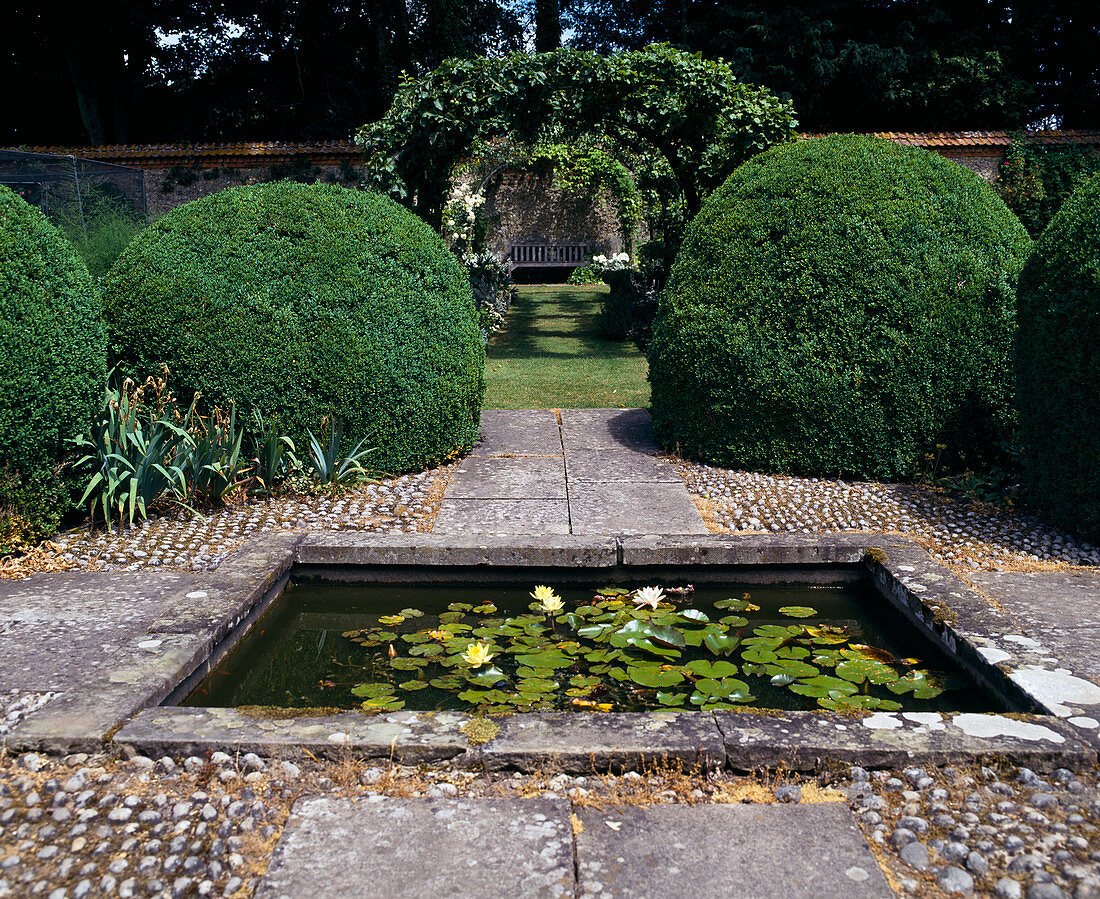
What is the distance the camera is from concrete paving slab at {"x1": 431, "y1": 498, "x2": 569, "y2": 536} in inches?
176

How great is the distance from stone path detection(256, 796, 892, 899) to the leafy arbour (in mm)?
8373

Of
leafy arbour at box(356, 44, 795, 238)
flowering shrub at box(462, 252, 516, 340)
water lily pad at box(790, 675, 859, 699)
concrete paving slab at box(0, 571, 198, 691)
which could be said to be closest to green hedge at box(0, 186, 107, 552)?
concrete paving slab at box(0, 571, 198, 691)

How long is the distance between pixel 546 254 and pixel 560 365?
13.1 m

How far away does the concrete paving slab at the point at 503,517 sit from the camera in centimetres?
448

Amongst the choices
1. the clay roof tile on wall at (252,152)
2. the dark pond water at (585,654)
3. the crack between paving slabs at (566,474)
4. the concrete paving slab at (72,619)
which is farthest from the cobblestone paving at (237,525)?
the clay roof tile on wall at (252,152)

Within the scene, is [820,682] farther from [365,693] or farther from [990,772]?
[365,693]

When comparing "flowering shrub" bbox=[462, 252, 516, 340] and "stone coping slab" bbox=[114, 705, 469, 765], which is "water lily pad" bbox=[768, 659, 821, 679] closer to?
"stone coping slab" bbox=[114, 705, 469, 765]

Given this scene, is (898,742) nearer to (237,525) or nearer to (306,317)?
(237,525)

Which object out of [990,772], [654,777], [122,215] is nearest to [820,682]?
[990,772]

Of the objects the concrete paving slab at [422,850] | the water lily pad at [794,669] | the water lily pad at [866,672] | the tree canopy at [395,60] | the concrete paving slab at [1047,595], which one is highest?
the tree canopy at [395,60]

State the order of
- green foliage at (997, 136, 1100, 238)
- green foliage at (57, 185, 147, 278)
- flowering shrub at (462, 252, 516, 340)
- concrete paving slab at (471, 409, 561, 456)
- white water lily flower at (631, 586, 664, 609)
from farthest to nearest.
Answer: green foliage at (997, 136, 1100, 238) → flowering shrub at (462, 252, 516, 340) → green foliage at (57, 185, 147, 278) → concrete paving slab at (471, 409, 561, 456) → white water lily flower at (631, 586, 664, 609)

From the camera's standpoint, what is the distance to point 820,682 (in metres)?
3.06

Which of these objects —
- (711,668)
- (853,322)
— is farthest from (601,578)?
(853,322)

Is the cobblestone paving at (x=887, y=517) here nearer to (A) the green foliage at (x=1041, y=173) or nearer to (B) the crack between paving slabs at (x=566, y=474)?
(B) the crack between paving slabs at (x=566, y=474)
